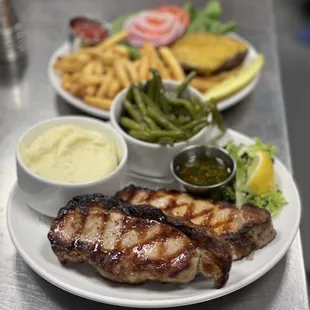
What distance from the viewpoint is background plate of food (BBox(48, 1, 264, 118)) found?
3373mm

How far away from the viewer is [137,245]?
216cm

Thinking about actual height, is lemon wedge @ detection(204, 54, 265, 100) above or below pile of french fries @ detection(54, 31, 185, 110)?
below

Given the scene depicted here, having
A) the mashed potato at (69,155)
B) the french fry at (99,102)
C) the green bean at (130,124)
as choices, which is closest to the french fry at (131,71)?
the french fry at (99,102)

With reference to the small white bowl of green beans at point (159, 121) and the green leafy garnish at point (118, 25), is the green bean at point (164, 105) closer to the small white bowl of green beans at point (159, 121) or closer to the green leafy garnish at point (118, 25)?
the small white bowl of green beans at point (159, 121)

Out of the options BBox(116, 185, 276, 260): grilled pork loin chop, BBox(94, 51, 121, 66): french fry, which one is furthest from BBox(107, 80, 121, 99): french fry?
BBox(116, 185, 276, 260): grilled pork loin chop

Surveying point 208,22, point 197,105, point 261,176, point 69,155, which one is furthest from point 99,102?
point 208,22

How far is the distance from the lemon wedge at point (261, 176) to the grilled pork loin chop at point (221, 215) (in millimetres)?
239

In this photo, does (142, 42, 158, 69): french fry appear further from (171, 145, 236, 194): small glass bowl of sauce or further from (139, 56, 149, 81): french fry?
(171, 145, 236, 194): small glass bowl of sauce

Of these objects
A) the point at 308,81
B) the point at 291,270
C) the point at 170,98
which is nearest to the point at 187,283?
the point at 291,270

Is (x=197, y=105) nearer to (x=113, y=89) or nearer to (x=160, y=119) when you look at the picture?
(x=160, y=119)

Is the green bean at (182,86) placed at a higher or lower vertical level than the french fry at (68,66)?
higher

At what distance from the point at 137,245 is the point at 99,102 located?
1.29 metres

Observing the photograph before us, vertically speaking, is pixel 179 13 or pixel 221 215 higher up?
pixel 221 215

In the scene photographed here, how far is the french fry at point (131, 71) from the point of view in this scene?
3398 mm
